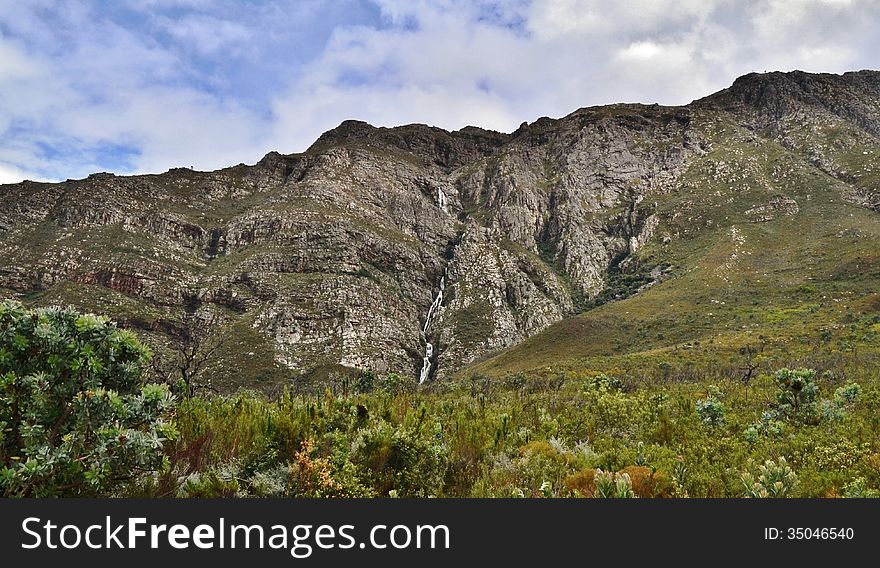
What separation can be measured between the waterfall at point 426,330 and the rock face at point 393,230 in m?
1.27

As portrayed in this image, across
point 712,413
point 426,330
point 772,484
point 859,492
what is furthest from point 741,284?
point 772,484

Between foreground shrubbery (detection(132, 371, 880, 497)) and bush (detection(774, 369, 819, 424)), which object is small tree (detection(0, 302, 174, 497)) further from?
bush (detection(774, 369, 819, 424))

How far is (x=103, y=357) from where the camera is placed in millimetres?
4488

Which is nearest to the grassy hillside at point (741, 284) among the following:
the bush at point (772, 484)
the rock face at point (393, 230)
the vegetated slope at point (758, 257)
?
the vegetated slope at point (758, 257)

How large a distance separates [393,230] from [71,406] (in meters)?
132

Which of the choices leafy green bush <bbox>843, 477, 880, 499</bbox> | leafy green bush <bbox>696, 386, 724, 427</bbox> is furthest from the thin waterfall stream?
leafy green bush <bbox>843, 477, 880, 499</bbox>

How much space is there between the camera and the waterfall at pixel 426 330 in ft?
322

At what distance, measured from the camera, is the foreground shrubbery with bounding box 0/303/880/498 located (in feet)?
13.2

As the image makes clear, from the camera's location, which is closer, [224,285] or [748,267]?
[748,267]

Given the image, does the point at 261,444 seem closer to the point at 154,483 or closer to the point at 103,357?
the point at 154,483

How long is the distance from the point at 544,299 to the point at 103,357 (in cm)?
Result: 11476

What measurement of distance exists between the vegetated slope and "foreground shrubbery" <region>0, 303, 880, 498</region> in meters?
16.5

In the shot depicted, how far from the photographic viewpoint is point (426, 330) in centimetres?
11044

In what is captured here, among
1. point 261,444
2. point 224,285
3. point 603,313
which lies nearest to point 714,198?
point 603,313
